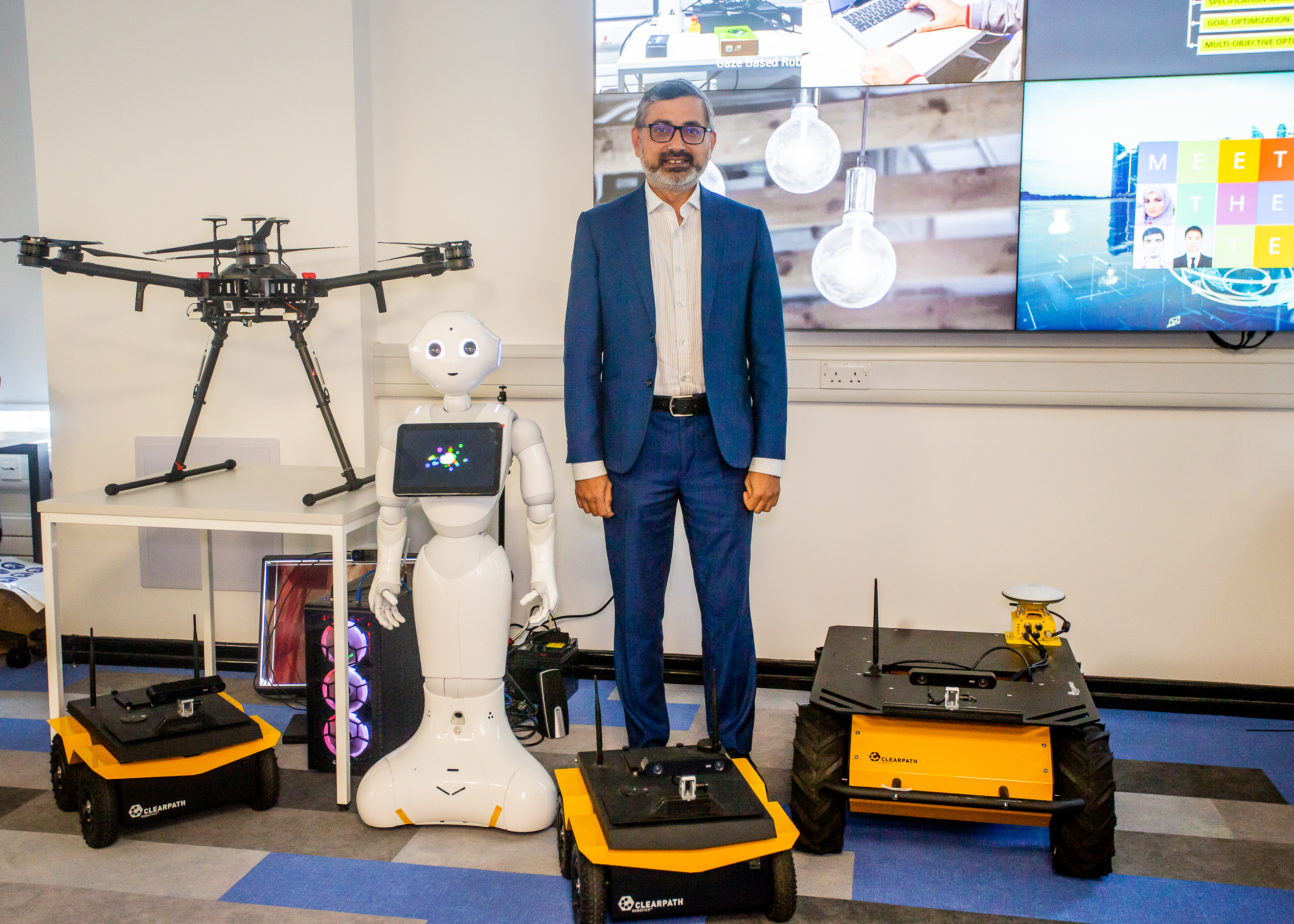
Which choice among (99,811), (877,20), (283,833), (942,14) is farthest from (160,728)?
(942,14)

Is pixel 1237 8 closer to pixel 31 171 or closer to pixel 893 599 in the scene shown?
pixel 893 599

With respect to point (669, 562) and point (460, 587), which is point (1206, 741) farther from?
point (460, 587)

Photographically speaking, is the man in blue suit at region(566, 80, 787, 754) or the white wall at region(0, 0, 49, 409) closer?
the man in blue suit at region(566, 80, 787, 754)

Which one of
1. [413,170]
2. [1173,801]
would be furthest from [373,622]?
[1173,801]

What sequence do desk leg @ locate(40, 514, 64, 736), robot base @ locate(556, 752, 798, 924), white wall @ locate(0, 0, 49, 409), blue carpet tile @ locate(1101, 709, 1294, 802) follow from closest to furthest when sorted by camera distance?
1. robot base @ locate(556, 752, 798, 924)
2. desk leg @ locate(40, 514, 64, 736)
3. blue carpet tile @ locate(1101, 709, 1294, 802)
4. white wall @ locate(0, 0, 49, 409)

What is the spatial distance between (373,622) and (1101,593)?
6.58ft

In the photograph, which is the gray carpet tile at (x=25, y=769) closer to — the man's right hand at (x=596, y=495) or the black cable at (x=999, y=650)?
the man's right hand at (x=596, y=495)

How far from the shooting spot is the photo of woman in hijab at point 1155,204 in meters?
2.52

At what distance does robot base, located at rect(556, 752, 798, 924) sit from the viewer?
159 cm

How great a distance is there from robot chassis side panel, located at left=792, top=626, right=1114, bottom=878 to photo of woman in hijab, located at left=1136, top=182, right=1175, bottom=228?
1.32 meters

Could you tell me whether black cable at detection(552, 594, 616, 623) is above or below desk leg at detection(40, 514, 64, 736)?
below

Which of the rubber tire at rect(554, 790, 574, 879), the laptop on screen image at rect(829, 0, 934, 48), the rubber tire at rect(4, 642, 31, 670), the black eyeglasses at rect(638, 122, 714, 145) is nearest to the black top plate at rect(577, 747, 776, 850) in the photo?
the rubber tire at rect(554, 790, 574, 879)

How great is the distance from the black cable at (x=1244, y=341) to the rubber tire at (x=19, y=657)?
3.63 meters

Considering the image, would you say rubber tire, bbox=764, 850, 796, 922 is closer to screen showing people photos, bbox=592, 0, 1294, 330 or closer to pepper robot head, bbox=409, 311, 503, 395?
pepper robot head, bbox=409, 311, 503, 395
